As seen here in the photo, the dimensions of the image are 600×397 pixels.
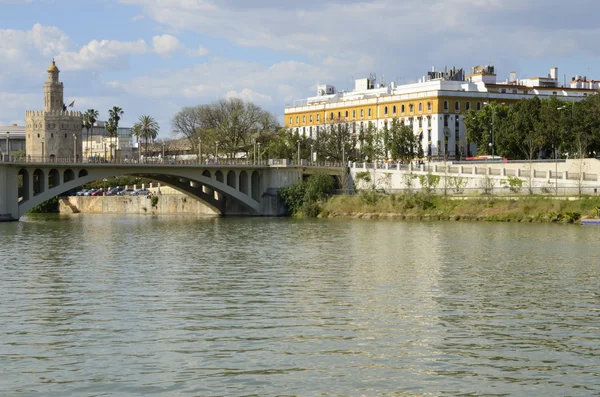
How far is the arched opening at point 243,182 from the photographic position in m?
112

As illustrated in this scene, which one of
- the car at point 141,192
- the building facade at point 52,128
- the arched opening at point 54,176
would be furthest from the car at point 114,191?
the arched opening at point 54,176

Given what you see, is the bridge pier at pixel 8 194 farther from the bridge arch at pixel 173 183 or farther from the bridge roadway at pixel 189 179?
the bridge arch at pixel 173 183

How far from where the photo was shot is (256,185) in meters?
113

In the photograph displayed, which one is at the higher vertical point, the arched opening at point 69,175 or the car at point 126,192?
the arched opening at point 69,175

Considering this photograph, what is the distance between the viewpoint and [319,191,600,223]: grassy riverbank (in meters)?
81.2

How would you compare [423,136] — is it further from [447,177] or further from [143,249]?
[143,249]

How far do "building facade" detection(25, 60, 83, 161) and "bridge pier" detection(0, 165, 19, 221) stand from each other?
4179 centimetres

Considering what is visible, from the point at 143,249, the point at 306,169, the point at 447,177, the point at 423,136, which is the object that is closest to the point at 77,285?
the point at 143,249

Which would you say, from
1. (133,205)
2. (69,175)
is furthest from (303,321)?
(133,205)

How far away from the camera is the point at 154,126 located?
173 meters

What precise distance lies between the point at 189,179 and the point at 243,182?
9.15 m

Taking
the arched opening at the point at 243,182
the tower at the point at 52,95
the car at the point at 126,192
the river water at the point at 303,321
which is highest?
the tower at the point at 52,95

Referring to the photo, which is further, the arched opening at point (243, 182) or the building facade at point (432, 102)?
the building facade at point (432, 102)

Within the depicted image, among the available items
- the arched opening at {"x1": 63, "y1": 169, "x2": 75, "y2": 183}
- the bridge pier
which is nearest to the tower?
the arched opening at {"x1": 63, "y1": 169, "x2": 75, "y2": 183}
